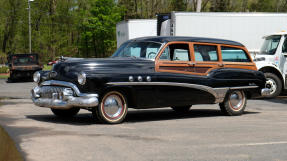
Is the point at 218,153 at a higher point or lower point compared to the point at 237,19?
lower

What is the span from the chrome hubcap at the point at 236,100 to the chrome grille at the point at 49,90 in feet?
13.7

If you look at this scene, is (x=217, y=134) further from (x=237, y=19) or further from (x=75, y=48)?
(x=75, y=48)

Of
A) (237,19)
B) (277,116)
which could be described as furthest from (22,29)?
(277,116)

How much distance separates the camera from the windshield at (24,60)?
109 feet

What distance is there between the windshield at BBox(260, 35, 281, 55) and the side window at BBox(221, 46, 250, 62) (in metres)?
6.36

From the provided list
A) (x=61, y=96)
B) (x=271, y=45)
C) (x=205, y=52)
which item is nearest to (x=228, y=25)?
(x=271, y=45)

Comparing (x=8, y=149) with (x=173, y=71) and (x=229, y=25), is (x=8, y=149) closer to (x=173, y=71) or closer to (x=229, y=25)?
(x=173, y=71)

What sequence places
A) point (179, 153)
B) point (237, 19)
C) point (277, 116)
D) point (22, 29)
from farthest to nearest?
1. point (22, 29)
2. point (237, 19)
3. point (277, 116)
4. point (179, 153)

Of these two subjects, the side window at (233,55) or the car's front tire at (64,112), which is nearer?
the car's front tire at (64,112)

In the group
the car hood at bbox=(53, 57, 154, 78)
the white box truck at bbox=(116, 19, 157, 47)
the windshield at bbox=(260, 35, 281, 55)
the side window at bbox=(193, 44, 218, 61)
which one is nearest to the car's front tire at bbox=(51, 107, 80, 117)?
the car hood at bbox=(53, 57, 154, 78)

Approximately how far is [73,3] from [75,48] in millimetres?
8178

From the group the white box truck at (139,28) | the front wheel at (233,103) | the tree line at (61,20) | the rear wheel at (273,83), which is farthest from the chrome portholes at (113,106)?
the tree line at (61,20)

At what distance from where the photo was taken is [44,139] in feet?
23.2

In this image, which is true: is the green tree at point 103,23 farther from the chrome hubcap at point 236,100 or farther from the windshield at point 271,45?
the chrome hubcap at point 236,100
